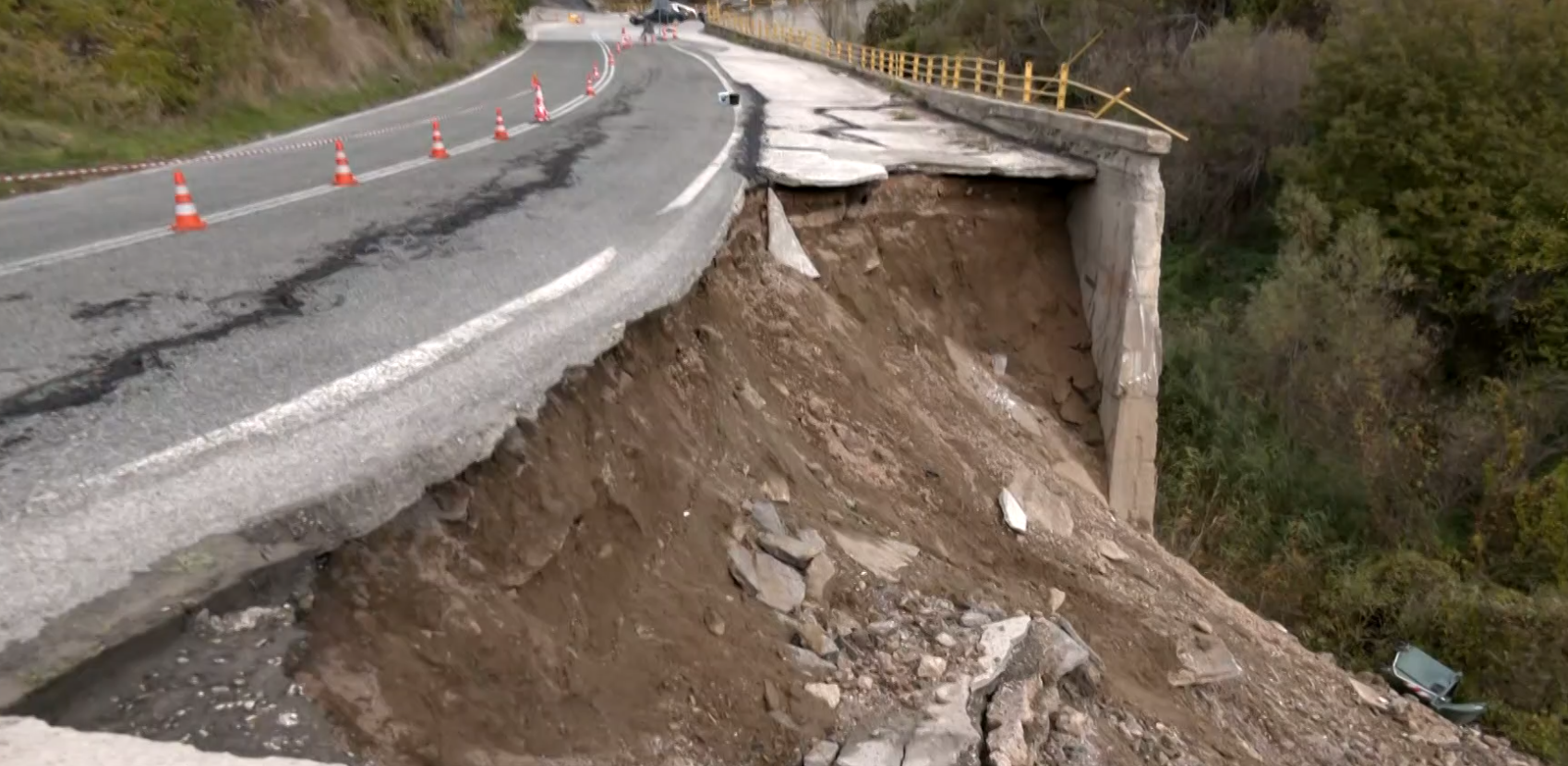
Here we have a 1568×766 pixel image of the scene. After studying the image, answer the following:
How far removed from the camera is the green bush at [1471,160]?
17422mm

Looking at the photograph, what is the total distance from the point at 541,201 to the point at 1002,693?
5726 mm

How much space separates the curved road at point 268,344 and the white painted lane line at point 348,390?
1 cm

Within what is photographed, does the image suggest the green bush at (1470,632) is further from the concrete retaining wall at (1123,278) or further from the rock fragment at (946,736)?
the rock fragment at (946,736)

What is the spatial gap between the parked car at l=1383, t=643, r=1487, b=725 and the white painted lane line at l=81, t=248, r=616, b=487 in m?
10.1

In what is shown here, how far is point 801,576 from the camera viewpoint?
15.6ft

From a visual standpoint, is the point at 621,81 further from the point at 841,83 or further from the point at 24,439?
the point at 24,439

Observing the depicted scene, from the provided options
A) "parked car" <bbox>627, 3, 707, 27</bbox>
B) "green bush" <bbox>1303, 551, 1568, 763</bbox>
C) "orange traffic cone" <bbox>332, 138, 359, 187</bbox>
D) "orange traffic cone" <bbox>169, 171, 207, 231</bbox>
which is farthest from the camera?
"parked car" <bbox>627, 3, 707, 27</bbox>

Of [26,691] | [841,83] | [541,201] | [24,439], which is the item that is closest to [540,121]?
[541,201]

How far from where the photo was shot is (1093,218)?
36.4 ft

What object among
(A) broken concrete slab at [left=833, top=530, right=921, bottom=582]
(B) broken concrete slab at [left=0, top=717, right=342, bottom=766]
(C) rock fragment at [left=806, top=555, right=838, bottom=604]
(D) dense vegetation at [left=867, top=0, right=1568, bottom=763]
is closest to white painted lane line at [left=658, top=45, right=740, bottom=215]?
(A) broken concrete slab at [left=833, top=530, right=921, bottom=582]

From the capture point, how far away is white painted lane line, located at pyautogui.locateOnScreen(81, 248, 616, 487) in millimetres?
3545

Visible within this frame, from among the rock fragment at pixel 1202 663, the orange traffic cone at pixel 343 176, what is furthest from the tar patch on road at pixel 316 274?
the rock fragment at pixel 1202 663

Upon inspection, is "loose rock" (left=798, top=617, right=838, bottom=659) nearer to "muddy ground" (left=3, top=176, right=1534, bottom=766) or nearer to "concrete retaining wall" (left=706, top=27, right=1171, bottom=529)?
"muddy ground" (left=3, top=176, right=1534, bottom=766)

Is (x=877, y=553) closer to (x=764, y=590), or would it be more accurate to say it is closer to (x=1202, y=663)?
(x=764, y=590)
